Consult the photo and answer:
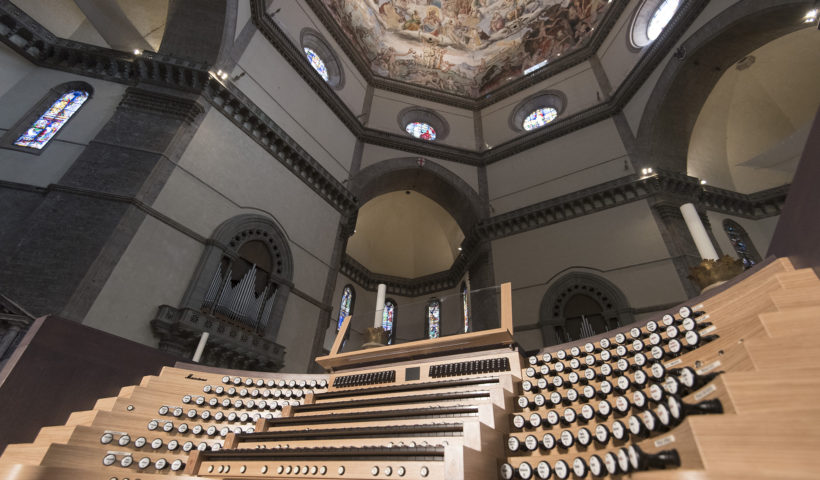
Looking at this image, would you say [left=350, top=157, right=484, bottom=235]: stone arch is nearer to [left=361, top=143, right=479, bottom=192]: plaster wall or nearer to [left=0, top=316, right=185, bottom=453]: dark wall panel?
[left=361, top=143, right=479, bottom=192]: plaster wall

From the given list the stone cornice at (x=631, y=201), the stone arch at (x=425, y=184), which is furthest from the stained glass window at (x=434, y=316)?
the stone arch at (x=425, y=184)

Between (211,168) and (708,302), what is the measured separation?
890cm

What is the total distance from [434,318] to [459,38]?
14.2 meters

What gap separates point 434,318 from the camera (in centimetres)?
589

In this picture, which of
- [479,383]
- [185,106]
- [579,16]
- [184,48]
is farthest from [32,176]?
[579,16]

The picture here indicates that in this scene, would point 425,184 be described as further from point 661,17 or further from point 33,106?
point 33,106

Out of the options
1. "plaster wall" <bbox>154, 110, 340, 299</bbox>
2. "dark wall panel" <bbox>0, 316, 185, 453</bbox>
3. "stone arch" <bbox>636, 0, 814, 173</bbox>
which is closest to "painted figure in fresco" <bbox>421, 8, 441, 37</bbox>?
"stone arch" <bbox>636, 0, 814, 173</bbox>

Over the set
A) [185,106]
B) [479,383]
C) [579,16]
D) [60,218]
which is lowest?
[479,383]

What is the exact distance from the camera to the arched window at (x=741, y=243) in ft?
34.4

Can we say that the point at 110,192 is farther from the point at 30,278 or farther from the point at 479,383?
the point at 479,383

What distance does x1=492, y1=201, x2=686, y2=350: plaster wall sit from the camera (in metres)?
9.29

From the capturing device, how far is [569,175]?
39.5 ft

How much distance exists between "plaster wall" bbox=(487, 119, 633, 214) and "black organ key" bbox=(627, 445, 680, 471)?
1092 centimetres

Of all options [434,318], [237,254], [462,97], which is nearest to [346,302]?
[237,254]
